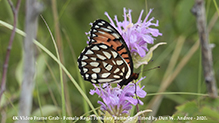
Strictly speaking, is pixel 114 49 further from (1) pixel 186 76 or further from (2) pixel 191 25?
(1) pixel 186 76

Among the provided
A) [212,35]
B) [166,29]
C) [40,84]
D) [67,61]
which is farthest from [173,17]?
[40,84]

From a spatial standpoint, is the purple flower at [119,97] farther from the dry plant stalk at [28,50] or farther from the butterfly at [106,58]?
the dry plant stalk at [28,50]

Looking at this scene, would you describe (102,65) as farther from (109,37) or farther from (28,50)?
(28,50)

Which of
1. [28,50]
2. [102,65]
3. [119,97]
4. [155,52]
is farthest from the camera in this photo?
[155,52]

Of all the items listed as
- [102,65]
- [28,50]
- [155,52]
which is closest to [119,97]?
[102,65]

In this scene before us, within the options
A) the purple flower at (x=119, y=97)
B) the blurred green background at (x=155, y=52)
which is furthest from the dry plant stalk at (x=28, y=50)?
the blurred green background at (x=155, y=52)

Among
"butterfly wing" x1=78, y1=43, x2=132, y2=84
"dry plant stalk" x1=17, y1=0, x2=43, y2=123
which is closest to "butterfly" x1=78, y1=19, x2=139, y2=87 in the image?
"butterfly wing" x1=78, y1=43, x2=132, y2=84
